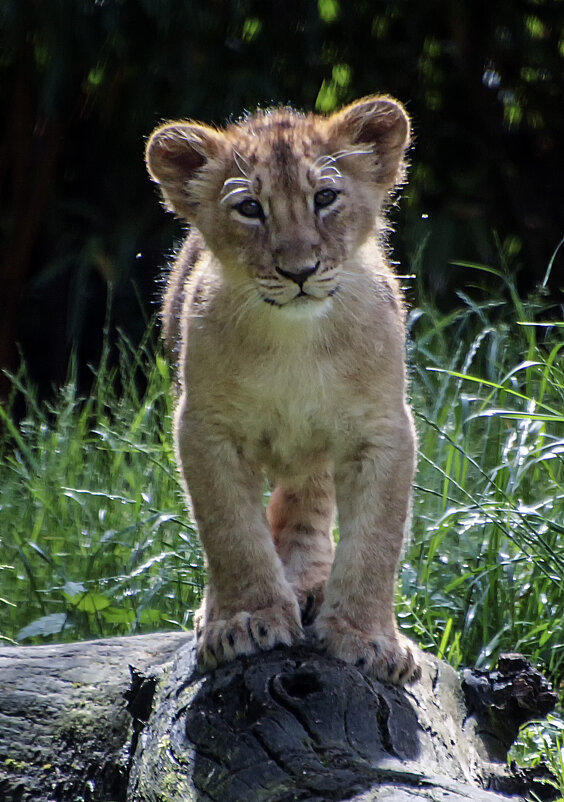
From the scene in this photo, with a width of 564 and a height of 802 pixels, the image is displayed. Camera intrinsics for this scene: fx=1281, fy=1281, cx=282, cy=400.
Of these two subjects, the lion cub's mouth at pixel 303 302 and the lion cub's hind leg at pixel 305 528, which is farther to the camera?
the lion cub's hind leg at pixel 305 528

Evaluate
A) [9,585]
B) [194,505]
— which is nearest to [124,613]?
[9,585]

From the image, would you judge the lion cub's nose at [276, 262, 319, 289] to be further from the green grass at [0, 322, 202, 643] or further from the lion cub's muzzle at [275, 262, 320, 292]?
the green grass at [0, 322, 202, 643]

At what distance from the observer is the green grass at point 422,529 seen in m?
4.35

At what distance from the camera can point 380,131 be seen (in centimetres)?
420

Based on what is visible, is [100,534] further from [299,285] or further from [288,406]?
[299,285]

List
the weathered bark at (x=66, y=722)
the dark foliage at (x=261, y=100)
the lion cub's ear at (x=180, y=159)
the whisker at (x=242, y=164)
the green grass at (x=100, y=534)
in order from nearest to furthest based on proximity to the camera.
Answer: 1. the weathered bark at (x=66, y=722)
2. the whisker at (x=242, y=164)
3. the lion cub's ear at (x=180, y=159)
4. the green grass at (x=100, y=534)
5. the dark foliage at (x=261, y=100)

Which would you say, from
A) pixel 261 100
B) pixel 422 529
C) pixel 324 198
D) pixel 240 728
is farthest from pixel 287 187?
pixel 261 100

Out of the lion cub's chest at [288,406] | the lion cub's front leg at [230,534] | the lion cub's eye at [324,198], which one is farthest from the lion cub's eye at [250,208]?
the lion cub's front leg at [230,534]

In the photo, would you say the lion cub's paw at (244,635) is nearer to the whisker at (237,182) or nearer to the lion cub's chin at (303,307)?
the lion cub's chin at (303,307)

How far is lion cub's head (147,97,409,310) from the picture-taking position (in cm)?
367

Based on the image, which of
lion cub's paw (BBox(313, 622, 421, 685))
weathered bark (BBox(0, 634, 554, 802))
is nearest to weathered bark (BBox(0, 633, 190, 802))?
weathered bark (BBox(0, 634, 554, 802))

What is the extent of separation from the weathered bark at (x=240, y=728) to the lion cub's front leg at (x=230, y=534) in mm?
165

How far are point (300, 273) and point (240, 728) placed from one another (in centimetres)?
128

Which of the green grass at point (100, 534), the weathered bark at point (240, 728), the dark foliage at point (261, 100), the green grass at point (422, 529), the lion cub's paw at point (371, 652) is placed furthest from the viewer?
the dark foliage at point (261, 100)
